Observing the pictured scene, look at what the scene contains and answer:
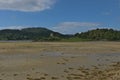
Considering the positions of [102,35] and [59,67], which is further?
[102,35]

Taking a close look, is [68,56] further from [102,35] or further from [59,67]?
[102,35]

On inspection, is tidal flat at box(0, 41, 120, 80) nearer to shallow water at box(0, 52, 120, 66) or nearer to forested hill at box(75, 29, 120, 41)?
shallow water at box(0, 52, 120, 66)

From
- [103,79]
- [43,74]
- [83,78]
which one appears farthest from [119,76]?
[43,74]

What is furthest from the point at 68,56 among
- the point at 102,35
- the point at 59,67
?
the point at 102,35

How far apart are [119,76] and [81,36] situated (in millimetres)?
159706

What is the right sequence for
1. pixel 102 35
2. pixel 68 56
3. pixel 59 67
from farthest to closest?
pixel 102 35 → pixel 68 56 → pixel 59 67

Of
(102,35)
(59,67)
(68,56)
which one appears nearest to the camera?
(59,67)

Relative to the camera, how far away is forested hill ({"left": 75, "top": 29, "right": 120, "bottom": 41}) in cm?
16231

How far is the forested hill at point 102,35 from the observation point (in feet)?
533

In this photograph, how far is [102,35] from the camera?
166000mm

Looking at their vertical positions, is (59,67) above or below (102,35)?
below

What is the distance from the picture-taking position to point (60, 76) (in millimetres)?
20703

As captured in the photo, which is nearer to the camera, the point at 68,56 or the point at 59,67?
the point at 59,67

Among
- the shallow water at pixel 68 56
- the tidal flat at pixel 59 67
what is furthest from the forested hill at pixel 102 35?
the tidal flat at pixel 59 67
